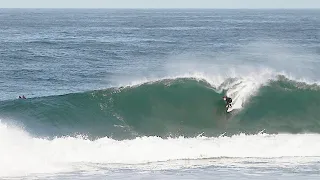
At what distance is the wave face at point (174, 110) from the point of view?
2656 cm

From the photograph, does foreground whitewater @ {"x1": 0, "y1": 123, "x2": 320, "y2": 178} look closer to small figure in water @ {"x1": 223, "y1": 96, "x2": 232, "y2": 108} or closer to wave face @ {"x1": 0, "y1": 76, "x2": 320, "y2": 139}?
wave face @ {"x1": 0, "y1": 76, "x2": 320, "y2": 139}

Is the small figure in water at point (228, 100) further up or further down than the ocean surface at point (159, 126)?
further up

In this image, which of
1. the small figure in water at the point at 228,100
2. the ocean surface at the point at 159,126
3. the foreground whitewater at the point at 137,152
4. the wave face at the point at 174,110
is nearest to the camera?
the ocean surface at the point at 159,126

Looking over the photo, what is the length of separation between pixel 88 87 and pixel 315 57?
82.4 feet

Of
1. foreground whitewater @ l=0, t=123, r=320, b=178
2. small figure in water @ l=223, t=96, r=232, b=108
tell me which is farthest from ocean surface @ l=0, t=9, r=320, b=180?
small figure in water @ l=223, t=96, r=232, b=108

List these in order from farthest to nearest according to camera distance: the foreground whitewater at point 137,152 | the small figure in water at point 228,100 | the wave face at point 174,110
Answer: the small figure in water at point 228,100
the wave face at point 174,110
the foreground whitewater at point 137,152

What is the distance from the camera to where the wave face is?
87.1 feet

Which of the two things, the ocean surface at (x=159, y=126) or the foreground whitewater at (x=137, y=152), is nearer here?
the ocean surface at (x=159, y=126)

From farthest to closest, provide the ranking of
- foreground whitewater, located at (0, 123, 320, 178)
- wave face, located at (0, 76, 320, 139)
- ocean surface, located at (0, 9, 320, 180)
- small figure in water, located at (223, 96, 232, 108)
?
small figure in water, located at (223, 96, 232, 108) → wave face, located at (0, 76, 320, 139) → foreground whitewater, located at (0, 123, 320, 178) → ocean surface, located at (0, 9, 320, 180)

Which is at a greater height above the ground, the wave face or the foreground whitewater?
the wave face

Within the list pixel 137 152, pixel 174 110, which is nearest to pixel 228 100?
pixel 174 110

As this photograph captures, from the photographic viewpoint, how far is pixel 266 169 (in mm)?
20453

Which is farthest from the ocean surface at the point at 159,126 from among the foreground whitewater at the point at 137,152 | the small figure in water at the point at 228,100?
the small figure in water at the point at 228,100

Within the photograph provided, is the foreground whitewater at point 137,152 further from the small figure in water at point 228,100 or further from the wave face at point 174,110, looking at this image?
the small figure in water at point 228,100
